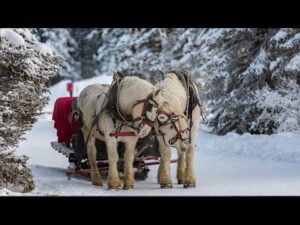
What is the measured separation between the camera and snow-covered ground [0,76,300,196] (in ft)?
27.3

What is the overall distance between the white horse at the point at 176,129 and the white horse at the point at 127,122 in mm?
207

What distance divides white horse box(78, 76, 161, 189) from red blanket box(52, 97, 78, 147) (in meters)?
1.29

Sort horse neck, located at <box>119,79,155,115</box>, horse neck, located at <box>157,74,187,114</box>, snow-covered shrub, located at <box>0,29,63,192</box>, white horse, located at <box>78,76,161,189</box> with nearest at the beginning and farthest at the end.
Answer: snow-covered shrub, located at <box>0,29,63,192</box>
white horse, located at <box>78,76,161,189</box>
horse neck, located at <box>119,79,155,115</box>
horse neck, located at <box>157,74,187,114</box>

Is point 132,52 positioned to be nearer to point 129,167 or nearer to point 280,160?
point 280,160

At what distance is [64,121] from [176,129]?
11.1ft

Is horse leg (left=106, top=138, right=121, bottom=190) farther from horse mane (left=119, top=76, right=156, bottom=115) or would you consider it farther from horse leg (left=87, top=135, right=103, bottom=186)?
horse leg (left=87, top=135, right=103, bottom=186)

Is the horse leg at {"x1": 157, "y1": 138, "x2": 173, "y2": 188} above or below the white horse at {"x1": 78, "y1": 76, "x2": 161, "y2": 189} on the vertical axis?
below

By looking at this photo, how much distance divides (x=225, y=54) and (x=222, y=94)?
1215mm

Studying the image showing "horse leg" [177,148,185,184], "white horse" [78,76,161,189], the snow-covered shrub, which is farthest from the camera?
"horse leg" [177,148,185,184]

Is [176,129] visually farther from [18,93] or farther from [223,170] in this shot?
[223,170]

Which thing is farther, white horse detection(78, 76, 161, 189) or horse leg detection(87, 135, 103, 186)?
horse leg detection(87, 135, 103, 186)

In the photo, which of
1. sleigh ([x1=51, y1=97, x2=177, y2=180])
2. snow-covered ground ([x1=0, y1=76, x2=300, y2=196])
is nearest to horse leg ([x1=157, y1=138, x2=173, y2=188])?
snow-covered ground ([x1=0, y1=76, x2=300, y2=196])

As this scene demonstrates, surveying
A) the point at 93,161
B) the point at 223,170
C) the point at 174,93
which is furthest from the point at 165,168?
the point at 223,170
